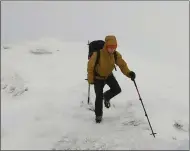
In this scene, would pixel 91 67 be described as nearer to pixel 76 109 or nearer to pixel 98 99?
pixel 98 99

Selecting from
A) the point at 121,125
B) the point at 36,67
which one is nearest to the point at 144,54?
the point at 36,67

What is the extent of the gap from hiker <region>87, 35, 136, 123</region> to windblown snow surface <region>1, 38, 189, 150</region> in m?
0.60

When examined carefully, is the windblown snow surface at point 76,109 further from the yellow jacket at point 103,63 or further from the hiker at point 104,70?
the yellow jacket at point 103,63

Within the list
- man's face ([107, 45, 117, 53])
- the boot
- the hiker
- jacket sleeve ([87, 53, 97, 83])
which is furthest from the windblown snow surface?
man's face ([107, 45, 117, 53])

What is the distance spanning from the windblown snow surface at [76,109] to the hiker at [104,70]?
1.98ft

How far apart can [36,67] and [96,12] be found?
19961 millimetres

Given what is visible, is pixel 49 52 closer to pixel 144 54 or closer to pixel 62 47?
pixel 62 47

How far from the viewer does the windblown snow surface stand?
8.04 metres

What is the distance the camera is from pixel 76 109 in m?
10.0

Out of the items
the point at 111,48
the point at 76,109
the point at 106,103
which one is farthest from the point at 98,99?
the point at 111,48

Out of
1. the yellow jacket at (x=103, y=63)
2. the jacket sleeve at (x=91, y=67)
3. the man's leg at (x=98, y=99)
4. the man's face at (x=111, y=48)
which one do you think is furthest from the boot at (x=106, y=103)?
the man's face at (x=111, y=48)

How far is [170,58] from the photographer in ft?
64.5

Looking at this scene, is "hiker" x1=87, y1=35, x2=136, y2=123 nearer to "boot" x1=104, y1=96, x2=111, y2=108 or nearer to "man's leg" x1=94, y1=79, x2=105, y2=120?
"man's leg" x1=94, y1=79, x2=105, y2=120

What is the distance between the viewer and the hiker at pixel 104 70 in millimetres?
Result: 8876
